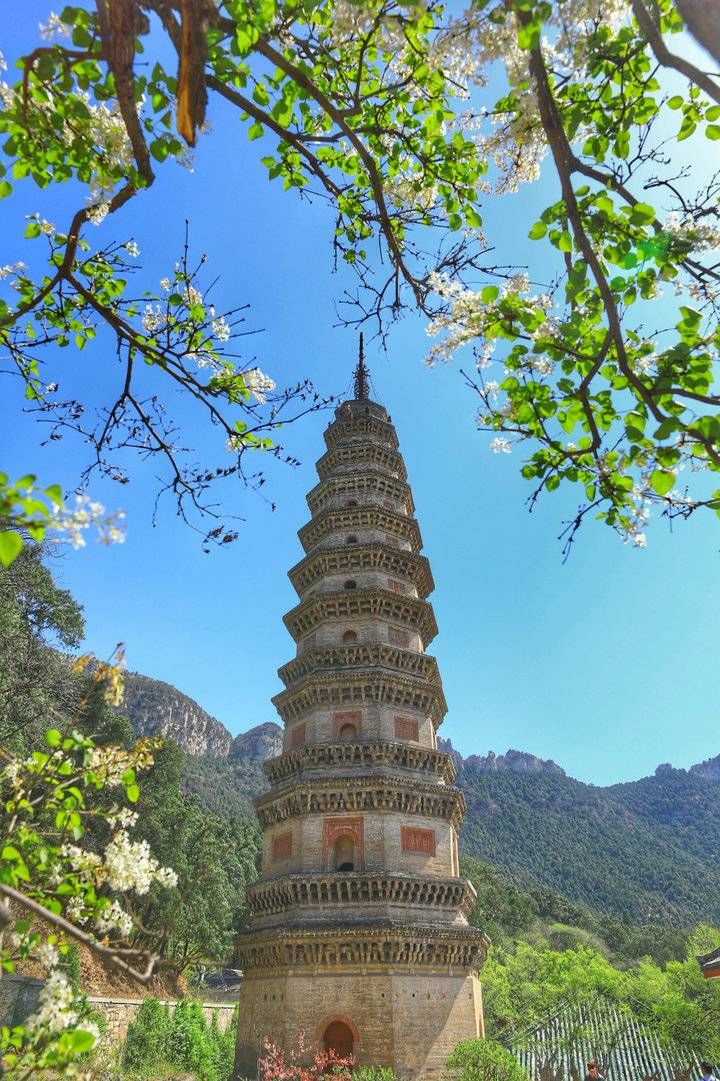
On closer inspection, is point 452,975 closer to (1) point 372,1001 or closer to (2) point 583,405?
(1) point 372,1001

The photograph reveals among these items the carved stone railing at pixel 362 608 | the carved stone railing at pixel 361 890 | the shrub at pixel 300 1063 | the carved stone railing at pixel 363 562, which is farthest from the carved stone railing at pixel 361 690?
the shrub at pixel 300 1063

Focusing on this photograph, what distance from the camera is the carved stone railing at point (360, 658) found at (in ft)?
72.9

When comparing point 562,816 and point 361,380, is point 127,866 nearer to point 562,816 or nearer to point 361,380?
point 361,380

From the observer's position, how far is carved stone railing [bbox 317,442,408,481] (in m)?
28.1

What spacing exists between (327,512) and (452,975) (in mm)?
15372

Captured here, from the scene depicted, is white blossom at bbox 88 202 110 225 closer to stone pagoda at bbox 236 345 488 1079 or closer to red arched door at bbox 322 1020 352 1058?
stone pagoda at bbox 236 345 488 1079

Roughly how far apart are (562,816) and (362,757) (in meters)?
123

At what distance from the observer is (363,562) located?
2456cm

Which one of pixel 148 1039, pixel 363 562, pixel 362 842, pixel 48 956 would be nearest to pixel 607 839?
pixel 148 1039

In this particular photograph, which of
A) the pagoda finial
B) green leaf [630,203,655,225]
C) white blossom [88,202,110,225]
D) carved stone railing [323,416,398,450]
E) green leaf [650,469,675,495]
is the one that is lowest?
green leaf [650,469,675,495]

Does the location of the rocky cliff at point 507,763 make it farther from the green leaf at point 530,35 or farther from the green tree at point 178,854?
the green leaf at point 530,35

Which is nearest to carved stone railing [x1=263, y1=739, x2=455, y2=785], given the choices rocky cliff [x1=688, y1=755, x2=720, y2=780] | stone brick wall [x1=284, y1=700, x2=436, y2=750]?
stone brick wall [x1=284, y1=700, x2=436, y2=750]

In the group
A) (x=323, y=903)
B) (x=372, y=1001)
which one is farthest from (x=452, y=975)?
(x=323, y=903)

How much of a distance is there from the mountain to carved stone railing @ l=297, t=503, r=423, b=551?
69.4 m
